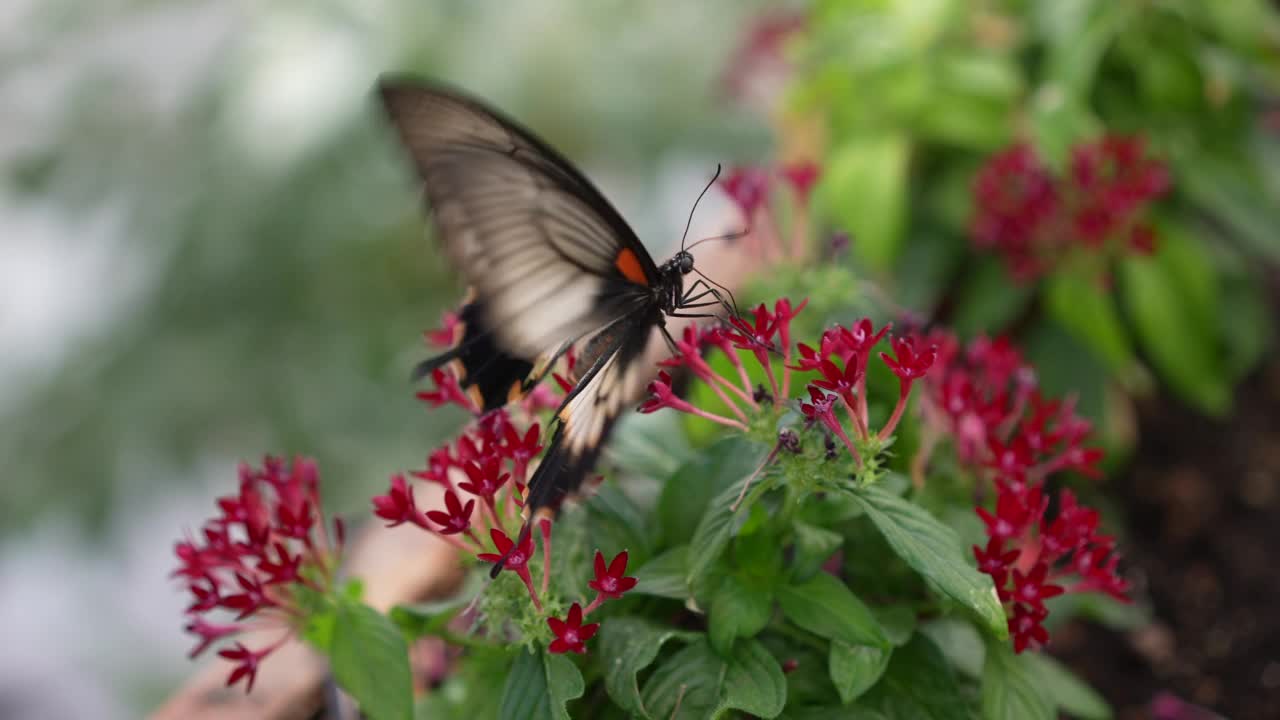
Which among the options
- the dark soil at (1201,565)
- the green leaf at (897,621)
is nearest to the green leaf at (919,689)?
the green leaf at (897,621)

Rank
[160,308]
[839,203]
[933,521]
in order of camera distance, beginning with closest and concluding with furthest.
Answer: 1. [933,521]
2. [839,203]
3. [160,308]

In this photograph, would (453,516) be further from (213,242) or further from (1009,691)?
(213,242)

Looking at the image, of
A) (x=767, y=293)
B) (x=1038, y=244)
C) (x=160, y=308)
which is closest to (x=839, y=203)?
(x=1038, y=244)

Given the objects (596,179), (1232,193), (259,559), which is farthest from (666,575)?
(596,179)

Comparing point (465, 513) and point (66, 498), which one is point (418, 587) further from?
point (66, 498)

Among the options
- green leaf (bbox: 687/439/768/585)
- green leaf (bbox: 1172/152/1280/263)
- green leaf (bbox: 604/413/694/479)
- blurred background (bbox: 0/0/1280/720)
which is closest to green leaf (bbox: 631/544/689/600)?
green leaf (bbox: 687/439/768/585)

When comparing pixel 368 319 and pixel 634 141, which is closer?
pixel 368 319
